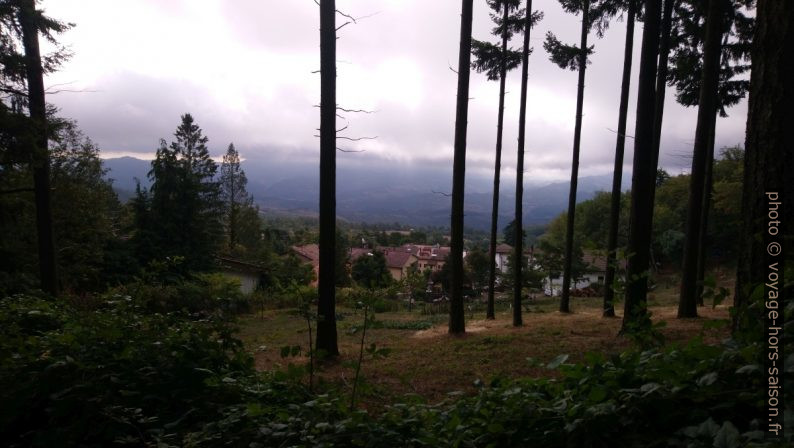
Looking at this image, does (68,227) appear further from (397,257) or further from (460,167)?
(397,257)

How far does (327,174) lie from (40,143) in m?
8.11

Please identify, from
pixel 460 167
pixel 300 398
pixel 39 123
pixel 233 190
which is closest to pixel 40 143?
pixel 39 123

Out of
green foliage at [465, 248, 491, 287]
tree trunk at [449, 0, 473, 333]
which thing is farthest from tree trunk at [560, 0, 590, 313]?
green foliage at [465, 248, 491, 287]

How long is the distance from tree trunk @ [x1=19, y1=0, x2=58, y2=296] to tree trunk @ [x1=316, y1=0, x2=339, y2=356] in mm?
7190

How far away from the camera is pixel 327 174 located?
804 cm

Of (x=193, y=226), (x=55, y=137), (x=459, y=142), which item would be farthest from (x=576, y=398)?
(x=193, y=226)

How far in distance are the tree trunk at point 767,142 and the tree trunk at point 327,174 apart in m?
6.50

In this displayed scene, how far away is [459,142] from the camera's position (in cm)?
1064

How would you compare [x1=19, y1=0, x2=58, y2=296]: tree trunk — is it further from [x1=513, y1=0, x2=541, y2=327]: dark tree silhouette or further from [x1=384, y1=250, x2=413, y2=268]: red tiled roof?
[x1=384, y1=250, x2=413, y2=268]: red tiled roof

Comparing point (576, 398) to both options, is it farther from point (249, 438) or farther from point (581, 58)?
point (581, 58)

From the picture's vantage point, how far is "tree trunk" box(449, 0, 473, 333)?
34.0ft

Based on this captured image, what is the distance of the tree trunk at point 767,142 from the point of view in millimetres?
2203

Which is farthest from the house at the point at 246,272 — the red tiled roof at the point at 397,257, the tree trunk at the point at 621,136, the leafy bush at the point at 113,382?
the leafy bush at the point at 113,382

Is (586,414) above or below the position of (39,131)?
below
